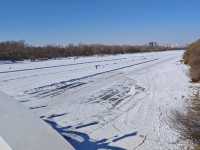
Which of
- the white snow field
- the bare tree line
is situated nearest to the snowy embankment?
the white snow field

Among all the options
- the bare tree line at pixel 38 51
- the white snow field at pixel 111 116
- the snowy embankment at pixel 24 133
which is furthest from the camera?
the bare tree line at pixel 38 51

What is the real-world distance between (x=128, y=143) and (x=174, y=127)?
1255 mm

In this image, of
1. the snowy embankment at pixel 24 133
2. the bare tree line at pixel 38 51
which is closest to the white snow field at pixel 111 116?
the snowy embankment at pixel 24 133

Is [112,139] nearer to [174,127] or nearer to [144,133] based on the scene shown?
[144,133]

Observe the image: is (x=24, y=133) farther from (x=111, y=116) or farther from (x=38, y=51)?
(x=38, y=51)

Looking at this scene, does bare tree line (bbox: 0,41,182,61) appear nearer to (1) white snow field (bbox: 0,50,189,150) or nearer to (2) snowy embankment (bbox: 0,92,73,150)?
(1) white snow field (bbox: 0,50,189,150)

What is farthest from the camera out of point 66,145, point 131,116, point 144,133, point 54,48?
point 54,48

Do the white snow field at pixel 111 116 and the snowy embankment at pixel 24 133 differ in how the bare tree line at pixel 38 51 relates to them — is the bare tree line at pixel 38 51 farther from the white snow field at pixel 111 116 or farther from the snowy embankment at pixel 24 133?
the snowy embankment at pixel 24 133

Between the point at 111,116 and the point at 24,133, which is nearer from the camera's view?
the point at 24,133

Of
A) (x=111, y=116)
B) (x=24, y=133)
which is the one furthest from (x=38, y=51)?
(x=24, y=133)

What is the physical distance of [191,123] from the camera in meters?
6.42

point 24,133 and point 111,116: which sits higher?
point 24,133

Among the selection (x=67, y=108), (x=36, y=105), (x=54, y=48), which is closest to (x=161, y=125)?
(x=67, y=108)

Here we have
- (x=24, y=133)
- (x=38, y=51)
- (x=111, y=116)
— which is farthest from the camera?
(x=38, y=51)
